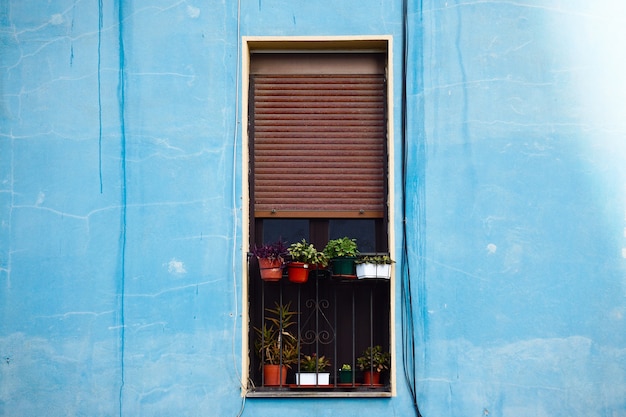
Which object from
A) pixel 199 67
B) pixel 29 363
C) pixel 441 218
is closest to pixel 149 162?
pixel 199 67

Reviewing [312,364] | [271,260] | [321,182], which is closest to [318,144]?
[321,182]

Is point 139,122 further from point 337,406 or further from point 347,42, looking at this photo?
point 337,406

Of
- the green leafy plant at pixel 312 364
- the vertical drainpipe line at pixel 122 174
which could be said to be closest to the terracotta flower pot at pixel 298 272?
the green leafy plant at pixel 312 364

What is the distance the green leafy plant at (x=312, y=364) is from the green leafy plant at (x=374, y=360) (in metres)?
0.23

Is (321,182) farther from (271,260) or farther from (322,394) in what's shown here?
(322,394)

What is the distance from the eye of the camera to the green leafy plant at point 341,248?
642cm

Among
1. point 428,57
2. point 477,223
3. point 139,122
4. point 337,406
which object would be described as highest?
point 428,57

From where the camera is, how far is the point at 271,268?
644cm

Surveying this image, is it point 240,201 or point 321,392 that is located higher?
point 240,201

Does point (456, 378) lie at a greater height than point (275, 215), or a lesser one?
lesser

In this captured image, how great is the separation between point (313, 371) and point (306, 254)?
2.64 feet

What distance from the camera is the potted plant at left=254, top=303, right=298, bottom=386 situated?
259 inches

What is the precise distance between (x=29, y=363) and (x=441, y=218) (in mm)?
2839

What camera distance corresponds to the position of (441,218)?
21.5ft
